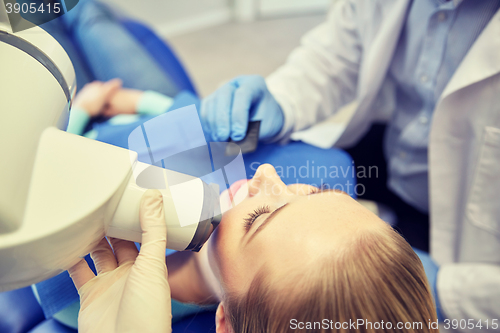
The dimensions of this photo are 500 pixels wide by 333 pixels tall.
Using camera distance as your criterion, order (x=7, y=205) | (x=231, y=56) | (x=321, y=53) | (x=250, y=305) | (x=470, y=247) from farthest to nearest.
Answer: (x=231, y=56) < (x=321, y=53) < (x=470, y=247) < (x=250, y=305) < (x=7, y=205)

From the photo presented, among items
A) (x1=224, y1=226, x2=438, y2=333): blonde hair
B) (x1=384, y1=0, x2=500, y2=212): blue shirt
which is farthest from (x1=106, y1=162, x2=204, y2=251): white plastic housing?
(x1=384, y1=0, x2=500, y2=212): blue shirt

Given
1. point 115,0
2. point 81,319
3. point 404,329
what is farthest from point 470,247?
point 115,0

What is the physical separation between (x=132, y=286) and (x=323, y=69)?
0.70 metres

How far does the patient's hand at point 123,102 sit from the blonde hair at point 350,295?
69 centimetres

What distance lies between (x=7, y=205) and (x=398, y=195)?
854 millimetres

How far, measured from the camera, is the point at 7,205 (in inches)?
10.1

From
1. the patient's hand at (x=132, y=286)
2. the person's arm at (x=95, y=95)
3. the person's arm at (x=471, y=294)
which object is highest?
the person's arm at (x=95, y=95)

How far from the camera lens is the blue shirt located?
2.17 ft

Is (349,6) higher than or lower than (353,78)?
higher

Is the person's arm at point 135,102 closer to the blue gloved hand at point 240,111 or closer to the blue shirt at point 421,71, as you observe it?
the blue gloved hand at point 240,111

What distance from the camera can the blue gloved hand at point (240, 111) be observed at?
0.56 m

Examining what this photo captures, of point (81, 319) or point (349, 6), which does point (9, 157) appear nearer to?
point (81, 319)

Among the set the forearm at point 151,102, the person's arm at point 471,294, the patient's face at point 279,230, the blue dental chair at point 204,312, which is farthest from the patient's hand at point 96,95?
the person's arm at point 471,294

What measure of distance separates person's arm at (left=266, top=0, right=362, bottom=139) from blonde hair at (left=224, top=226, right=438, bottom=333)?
459 millimetres
